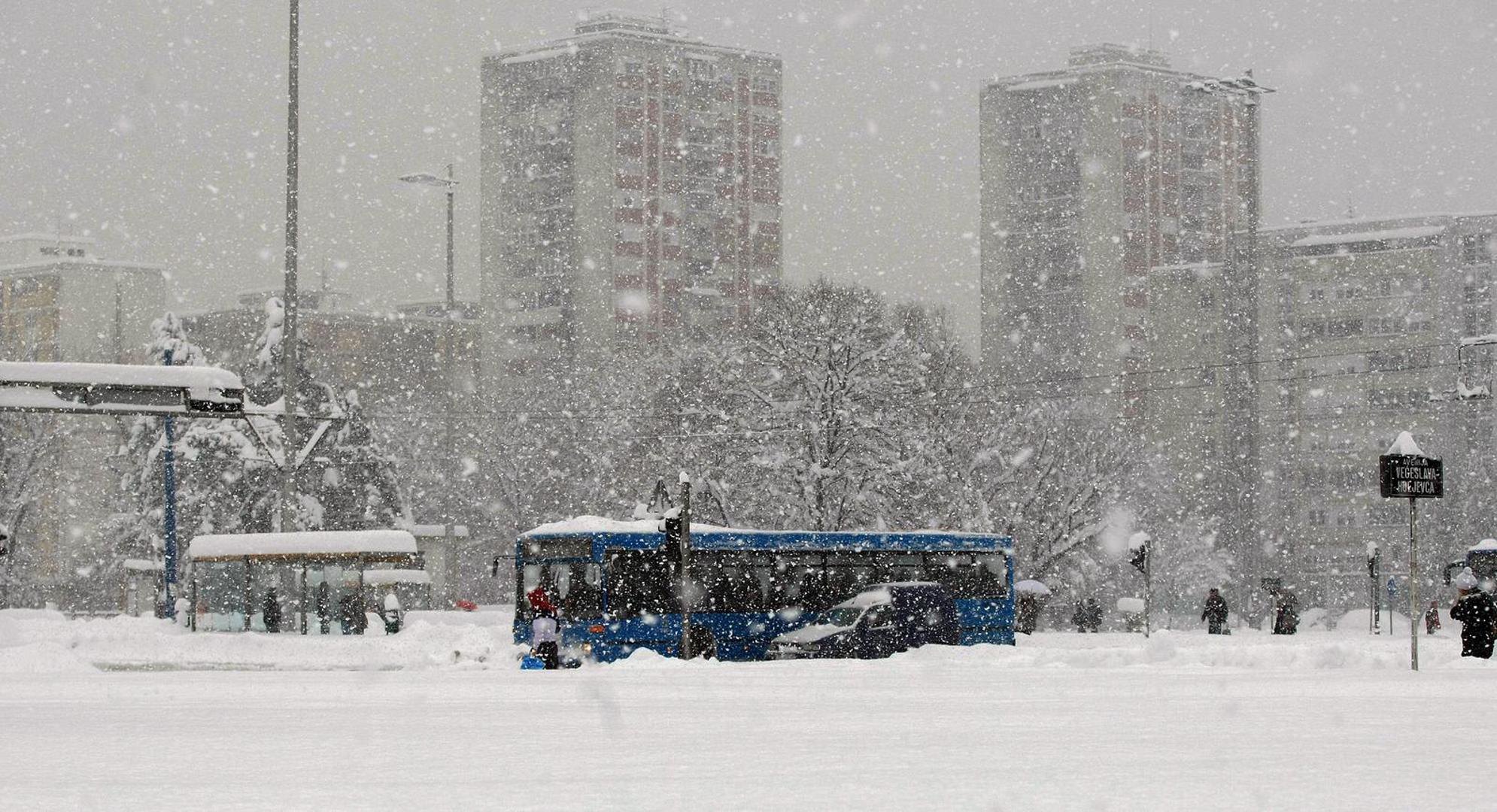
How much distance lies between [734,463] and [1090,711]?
40.5 m

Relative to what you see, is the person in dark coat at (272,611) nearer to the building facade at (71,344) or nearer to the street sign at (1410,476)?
the street sign at (1410,476)

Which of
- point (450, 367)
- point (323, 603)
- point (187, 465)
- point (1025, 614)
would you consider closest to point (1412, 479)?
point (323, 603)

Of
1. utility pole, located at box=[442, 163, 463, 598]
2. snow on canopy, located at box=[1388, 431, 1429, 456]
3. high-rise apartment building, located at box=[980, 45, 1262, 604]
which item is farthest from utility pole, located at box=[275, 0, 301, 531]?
high-rise apartment building, located at box=[980, 45, 1262, 604]

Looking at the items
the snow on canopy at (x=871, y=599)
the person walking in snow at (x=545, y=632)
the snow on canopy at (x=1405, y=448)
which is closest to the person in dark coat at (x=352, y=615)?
the snow on canopy at (x=871, y=599)

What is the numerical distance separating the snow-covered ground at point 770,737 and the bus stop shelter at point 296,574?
709 inches

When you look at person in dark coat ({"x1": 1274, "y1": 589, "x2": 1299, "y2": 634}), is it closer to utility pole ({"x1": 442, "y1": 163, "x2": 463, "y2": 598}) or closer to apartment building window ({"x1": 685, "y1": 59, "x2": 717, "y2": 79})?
utility pole ({"x1": 442, "y1": 163, "x2": 463, "y2": 598})

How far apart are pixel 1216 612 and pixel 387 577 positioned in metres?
19.1

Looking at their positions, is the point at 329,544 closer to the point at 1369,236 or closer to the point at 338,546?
the point at 338,546

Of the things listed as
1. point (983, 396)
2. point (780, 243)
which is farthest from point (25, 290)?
point (983, 396)

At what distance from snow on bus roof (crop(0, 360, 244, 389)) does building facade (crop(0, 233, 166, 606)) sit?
162 feet

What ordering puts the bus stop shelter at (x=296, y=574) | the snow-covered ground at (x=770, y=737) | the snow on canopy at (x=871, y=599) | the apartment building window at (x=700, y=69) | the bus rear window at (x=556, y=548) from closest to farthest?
1. the snow-covered ground at (x=770, y=737)
2. the snow on canopy at (x=871, y=599)
3. the bus rear window at (x=556, y=548)
4. the bus stop shelter at (x=296, y=574)
5. the apartment building window at (x=700, y=69)

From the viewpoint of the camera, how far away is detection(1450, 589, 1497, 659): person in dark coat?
28.6m

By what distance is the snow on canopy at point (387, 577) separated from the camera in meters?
49.4

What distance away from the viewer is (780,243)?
156 meters
